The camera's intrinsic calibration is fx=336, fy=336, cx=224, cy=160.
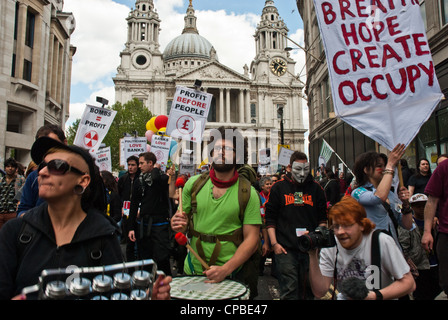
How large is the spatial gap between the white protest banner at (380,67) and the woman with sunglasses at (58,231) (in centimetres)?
248

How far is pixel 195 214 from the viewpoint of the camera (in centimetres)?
287

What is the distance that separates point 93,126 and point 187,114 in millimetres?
3025

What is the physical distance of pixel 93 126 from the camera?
27.2 ft

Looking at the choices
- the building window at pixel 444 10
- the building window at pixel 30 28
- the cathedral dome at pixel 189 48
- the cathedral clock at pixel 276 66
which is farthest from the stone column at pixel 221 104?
the building window at pixel 444 10

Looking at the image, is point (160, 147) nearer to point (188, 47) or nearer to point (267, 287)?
point (267, 287)

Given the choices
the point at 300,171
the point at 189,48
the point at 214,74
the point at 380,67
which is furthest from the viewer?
the point at 189,48

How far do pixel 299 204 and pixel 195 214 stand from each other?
1.46 m

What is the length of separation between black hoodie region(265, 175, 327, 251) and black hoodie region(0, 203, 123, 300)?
2396mm

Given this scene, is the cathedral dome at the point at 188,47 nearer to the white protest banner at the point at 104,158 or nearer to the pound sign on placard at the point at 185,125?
the white protest banner at the point at 104,158

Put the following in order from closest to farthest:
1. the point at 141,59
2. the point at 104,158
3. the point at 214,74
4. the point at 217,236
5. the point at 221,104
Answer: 1. the point at 217,236
2. the point at 104,158
3. the point at 214,74
4. the point at 221,104
5. the point at 141,59

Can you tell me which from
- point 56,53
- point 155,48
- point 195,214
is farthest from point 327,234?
point 155,48

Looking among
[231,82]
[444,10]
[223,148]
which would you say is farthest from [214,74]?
[223,148]

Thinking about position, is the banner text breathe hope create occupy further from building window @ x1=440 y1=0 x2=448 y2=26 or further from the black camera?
building window @ x1=440 y1=0 x2=448 y2=26

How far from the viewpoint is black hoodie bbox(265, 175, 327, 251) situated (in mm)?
3754
